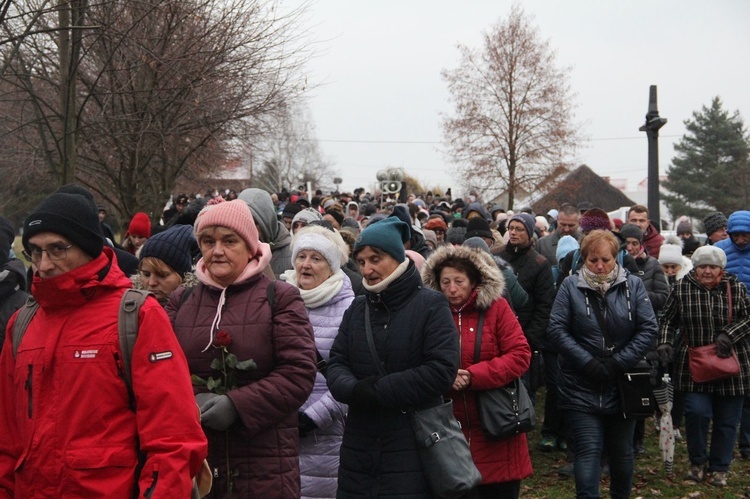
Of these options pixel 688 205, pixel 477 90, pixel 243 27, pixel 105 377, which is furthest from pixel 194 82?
pixel 688 205

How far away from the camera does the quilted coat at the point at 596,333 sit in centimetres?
628

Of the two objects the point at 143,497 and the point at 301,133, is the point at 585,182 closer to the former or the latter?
the point at 301,133

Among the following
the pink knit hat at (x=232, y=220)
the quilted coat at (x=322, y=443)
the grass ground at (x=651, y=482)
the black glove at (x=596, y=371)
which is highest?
the pink knit hat at (x=232, y=220)

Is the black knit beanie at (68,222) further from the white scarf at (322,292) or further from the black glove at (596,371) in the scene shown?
the black glove at (596,371)

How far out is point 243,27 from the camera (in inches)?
494

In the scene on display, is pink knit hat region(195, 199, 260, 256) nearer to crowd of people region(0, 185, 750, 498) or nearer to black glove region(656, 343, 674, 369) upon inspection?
crowd of people region(0, 185, 750, 498)

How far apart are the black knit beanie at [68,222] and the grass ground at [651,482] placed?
17.5 ft

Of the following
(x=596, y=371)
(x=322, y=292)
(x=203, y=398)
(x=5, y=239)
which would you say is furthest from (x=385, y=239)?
(x=5, y=239)

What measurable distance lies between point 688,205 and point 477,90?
122 feet

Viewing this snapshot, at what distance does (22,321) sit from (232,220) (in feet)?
3.63

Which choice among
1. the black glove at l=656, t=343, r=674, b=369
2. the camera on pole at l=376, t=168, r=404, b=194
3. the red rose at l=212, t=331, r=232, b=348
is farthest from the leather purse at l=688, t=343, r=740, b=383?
the camera on pole at l=376, t=168, r=404, b=194

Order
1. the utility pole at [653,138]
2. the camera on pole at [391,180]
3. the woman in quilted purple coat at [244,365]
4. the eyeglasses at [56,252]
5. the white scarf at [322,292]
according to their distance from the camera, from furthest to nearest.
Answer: the camera on pole at [391,180] < the utility pole at [653,138] < the white scarf at [322,292] < the woman in quilted purple coat at [244,365] < the eyeglasses at [56,252]

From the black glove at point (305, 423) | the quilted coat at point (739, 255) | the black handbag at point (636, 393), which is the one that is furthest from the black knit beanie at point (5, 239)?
the quilted coat at point (739, 255)

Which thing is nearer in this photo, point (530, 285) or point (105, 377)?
point (105, 377)
